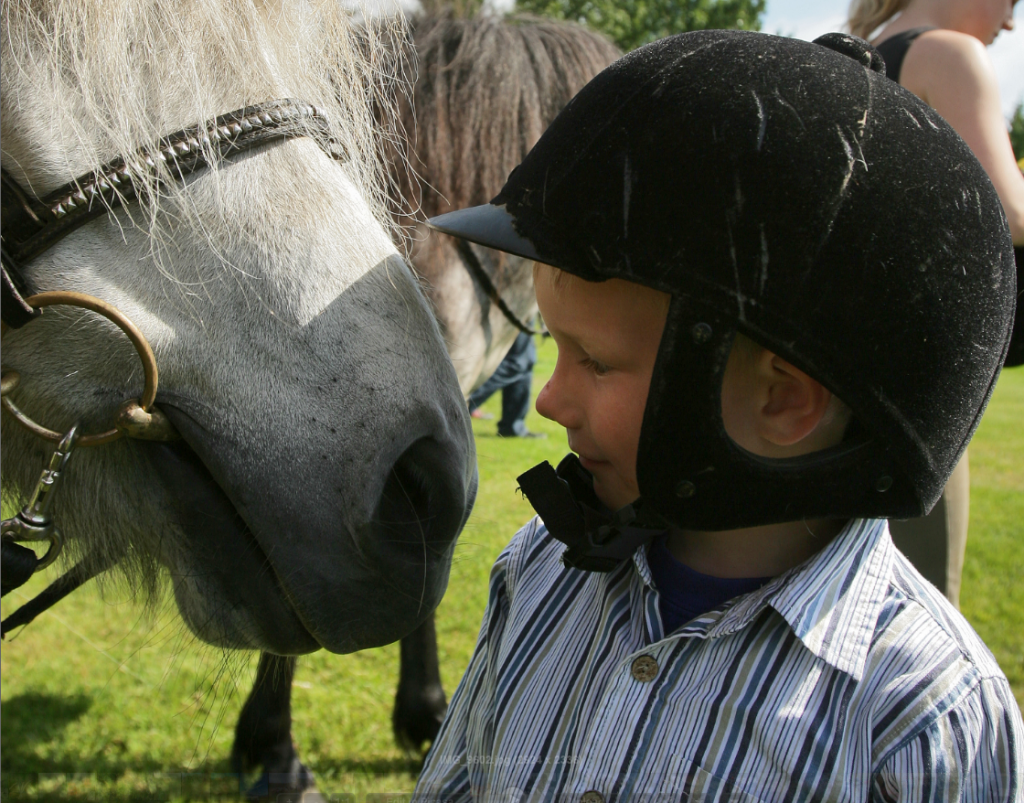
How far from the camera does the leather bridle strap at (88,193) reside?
3.65ft

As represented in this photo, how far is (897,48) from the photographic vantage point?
1950mm

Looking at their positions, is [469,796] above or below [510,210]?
below

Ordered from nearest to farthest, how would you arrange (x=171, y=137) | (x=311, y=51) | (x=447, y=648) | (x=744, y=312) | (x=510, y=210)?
(x=744, y=312) → (x=510, y=210) → (x=171, y=137) → (x=311, y=51) → (x=447, y=648)

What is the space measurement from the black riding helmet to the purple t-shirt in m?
0.11

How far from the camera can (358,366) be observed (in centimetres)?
114

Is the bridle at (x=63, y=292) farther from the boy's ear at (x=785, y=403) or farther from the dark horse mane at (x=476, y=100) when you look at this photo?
the dark horse mane at (x=476, y=100)

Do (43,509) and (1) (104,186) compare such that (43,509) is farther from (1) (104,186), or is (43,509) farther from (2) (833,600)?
(2) (833,600)

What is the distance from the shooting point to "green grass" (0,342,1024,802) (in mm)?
2393

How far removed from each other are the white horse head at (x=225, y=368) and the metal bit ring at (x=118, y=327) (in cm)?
3

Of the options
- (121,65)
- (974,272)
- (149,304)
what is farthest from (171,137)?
(974,272)

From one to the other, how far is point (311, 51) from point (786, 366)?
104cm

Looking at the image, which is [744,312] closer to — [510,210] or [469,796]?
[510,210]

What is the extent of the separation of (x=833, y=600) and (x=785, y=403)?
0.81 ft

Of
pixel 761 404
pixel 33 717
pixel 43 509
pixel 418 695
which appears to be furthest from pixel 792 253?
pixel 33 717
